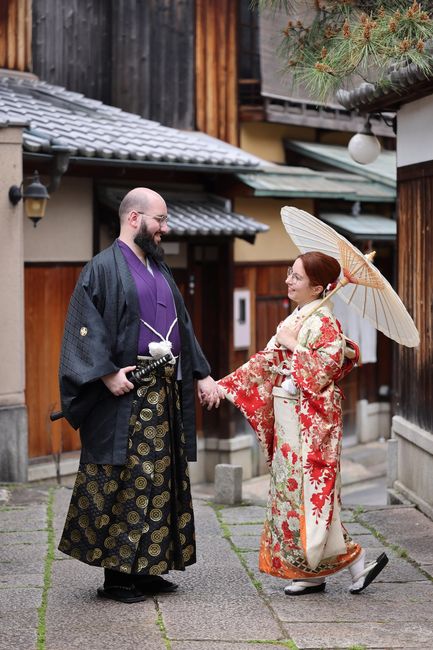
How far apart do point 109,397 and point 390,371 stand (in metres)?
12.6

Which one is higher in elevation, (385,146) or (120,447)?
(385,146)

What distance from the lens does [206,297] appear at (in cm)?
1464

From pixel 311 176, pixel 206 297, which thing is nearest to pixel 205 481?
pixel 206 297

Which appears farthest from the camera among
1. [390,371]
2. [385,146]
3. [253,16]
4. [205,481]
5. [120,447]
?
[385,146]

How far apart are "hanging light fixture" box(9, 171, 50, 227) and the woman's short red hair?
5.00m

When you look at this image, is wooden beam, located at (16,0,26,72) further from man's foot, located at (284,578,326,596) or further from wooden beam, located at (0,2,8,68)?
man's foot, located at (284,578,326,596)

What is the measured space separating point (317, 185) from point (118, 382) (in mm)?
10168

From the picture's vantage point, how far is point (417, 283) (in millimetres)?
8859

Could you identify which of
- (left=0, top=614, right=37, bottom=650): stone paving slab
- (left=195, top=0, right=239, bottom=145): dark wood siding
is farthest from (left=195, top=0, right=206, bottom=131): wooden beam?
(left=0, top=614, right=37, bottom=650): stone paving slab

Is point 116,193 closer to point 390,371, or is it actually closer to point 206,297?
point 206,297

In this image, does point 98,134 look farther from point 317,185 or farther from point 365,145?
point 317,185

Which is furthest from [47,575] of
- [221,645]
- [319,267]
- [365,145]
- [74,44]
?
[74,44]

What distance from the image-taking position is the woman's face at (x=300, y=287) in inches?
241

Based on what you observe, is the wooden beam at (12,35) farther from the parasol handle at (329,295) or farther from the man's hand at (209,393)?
the parasol handle at (329,295)
